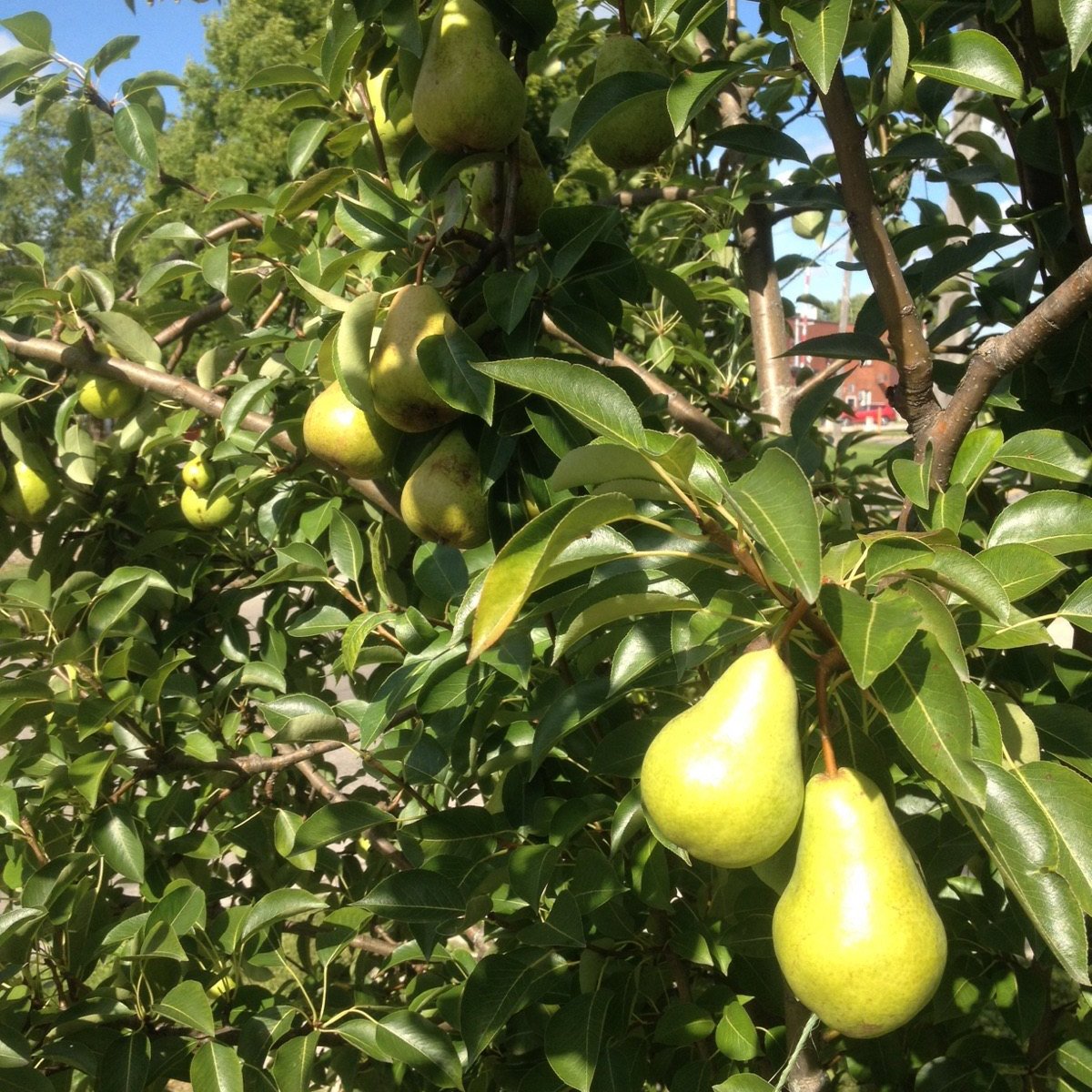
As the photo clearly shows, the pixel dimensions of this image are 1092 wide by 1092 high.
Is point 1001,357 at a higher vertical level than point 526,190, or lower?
lower

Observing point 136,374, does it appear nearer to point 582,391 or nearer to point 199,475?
point 199,475

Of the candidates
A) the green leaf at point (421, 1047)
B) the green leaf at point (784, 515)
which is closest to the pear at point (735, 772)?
the green leaf at point (784, 515)

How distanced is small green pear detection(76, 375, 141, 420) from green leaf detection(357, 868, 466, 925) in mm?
1100

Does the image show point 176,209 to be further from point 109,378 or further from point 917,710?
point 917,710

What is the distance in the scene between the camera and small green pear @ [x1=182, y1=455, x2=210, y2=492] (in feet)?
6.17

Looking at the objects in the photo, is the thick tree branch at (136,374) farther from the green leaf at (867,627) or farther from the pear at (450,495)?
the green leaf at (867,627)

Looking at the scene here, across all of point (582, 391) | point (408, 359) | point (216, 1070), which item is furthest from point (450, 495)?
point (216, 1070)

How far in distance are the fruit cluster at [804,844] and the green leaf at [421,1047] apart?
2.05 ft

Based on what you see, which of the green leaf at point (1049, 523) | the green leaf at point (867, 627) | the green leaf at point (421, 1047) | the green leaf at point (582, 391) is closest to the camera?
the green leaf at point (867, 627)

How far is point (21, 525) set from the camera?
6.68ft

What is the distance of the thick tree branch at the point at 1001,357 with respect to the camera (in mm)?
892

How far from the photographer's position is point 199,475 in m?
1.88

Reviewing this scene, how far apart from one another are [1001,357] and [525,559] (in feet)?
1.85

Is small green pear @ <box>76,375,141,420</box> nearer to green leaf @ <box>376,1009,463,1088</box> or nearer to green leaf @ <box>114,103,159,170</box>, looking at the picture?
green leaf @ <box>114,103,159,170</box>
